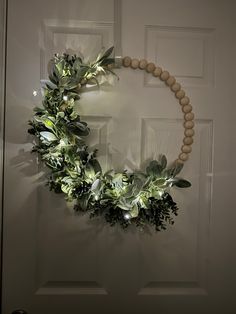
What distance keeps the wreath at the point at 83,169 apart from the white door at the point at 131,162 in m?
0.09

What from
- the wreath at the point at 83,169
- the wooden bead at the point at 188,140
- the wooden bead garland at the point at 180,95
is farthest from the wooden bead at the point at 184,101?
the wreath at the point at 83,169

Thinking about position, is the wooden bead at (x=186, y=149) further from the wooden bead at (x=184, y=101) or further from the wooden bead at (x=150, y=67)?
the wooden bead at (x=150, y=67)

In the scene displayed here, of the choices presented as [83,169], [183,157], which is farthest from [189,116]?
[83,169]

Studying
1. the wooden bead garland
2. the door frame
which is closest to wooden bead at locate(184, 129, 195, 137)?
the wooden bead garland

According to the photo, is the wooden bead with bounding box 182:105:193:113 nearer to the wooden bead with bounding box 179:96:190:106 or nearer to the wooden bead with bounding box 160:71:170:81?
the wooden bead with bounding box 179:96:190:106

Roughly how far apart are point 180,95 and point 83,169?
445 mm

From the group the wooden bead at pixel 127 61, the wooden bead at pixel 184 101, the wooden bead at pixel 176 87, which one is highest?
the wooden bead at pixel 127 61

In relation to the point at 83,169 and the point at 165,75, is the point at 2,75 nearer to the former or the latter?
the point at 83,169

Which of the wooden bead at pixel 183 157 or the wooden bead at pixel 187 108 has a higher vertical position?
the wooden bead at pixel 187 108

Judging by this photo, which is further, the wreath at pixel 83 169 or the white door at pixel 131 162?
the white door at pixel 131 162

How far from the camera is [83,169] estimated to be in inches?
43.3

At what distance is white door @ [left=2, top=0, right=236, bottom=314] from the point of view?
47.4 inches

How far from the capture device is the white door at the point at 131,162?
1.20 metres

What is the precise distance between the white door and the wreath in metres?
0.09
